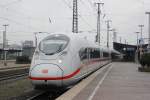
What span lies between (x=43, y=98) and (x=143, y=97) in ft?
19.9

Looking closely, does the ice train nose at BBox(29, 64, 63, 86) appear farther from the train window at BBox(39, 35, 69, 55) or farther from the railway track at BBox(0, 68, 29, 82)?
the railway track at BBox(0, 68, 29, 82)

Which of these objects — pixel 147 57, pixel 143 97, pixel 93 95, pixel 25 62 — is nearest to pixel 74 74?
pixel 93 95

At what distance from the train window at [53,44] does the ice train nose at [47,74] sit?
3.70ft

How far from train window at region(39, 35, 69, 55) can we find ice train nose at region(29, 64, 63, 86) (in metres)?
1.13

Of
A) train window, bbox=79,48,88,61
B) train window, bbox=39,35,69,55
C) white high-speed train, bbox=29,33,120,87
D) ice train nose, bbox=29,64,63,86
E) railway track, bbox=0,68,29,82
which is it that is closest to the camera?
ice train nose, bbox=29,64,63,86

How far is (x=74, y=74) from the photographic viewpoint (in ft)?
57.2

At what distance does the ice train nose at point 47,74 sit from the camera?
16016 millimetres

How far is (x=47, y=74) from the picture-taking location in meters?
16.0

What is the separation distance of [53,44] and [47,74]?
2.33 m

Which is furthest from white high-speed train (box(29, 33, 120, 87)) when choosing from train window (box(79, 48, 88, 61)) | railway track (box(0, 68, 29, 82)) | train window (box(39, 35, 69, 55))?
railway track (box(0, 68, 29, 82))

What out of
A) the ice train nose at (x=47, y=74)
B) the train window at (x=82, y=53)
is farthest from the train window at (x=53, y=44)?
the train window at (x=82, y=53)

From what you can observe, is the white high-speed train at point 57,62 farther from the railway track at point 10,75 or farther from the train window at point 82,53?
the railway track at point 10,75

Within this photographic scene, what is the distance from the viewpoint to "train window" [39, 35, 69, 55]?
57.4 feet

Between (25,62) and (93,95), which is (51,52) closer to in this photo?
(93,95)
